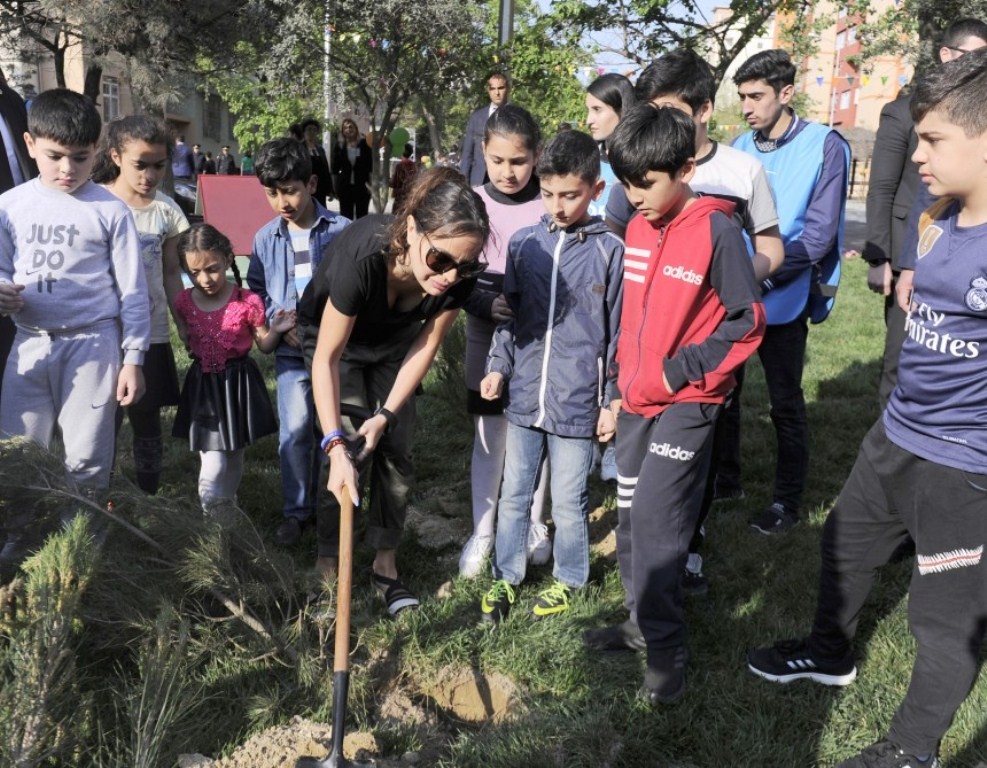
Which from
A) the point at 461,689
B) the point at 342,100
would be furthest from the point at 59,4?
the point at 461,689

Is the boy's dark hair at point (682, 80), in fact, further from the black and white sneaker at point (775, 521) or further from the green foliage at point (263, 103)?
the green foliage at point (263, 103)

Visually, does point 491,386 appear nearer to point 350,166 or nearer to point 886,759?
point 886,759

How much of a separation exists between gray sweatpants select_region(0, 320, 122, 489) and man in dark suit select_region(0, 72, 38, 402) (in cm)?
28

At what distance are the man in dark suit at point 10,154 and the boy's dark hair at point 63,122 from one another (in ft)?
1.28

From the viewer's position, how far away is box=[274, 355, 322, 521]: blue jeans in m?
3.75

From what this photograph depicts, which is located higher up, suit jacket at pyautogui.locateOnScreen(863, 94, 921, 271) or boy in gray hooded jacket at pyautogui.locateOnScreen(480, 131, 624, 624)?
suit jacket at pyautogui.locateOnScreen(863, 94, 921, 271)

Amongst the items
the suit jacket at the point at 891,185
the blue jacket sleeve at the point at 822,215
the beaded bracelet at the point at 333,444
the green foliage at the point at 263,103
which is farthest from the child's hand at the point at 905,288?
the green foliage at the point at 263,103

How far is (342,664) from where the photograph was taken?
7.67 feet

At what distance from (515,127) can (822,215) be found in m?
1.40

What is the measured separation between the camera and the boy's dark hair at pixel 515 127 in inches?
125

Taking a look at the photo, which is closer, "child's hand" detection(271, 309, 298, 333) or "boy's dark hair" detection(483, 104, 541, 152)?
"boy's dark hair" detection(483, 104, 541, 152)

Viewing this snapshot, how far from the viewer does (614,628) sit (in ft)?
9.83

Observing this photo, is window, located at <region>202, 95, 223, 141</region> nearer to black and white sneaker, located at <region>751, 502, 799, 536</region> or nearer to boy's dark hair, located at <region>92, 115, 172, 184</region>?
boy's dark hair, located at <region>92, 115, 172, 184</region>

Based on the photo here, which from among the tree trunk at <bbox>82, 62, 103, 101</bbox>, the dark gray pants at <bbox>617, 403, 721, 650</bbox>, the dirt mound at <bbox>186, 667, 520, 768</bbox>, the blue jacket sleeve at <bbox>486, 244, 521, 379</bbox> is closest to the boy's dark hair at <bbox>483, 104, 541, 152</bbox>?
the blue jacket sleeve at <bbox>486, 244, 521, 379</bbox>
